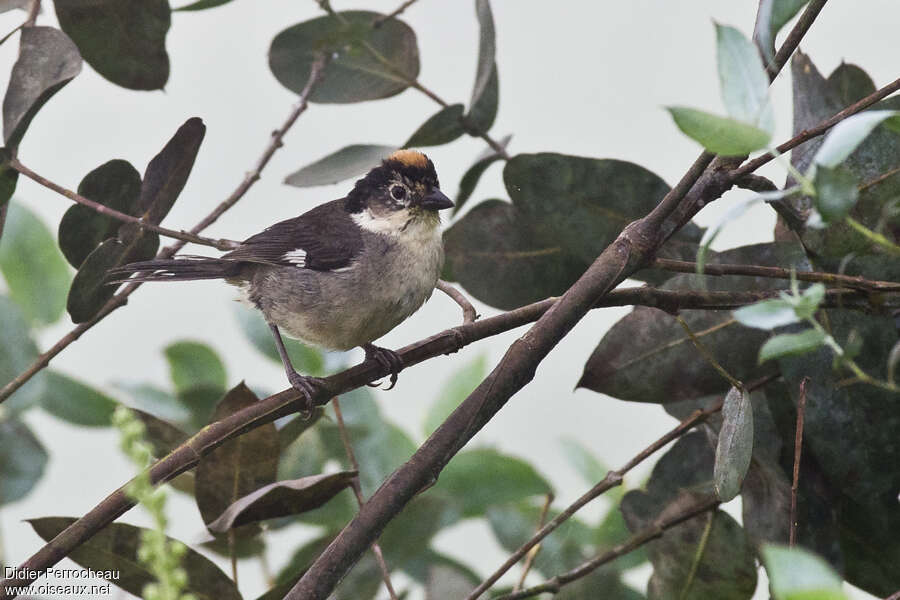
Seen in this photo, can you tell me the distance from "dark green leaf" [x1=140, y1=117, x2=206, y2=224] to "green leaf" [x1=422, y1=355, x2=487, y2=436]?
873mm

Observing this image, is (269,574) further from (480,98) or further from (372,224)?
(480,98)

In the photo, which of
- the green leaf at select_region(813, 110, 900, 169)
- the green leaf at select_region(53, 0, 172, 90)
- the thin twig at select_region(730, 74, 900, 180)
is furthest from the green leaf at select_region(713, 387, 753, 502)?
the green leaf at select_region(53, 0, 172, 90)

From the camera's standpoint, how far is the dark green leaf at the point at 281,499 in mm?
1488

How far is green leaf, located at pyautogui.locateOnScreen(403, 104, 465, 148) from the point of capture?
2.00 m

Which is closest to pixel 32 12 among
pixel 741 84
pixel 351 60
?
pixel 351 60

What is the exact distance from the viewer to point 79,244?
187 centimetres

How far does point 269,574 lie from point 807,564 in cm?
172

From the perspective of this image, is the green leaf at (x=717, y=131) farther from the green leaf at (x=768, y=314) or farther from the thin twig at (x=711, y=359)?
the thin twig at (x=711, y=359)

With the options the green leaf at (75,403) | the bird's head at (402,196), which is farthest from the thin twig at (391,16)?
the green leaf at (75,403)

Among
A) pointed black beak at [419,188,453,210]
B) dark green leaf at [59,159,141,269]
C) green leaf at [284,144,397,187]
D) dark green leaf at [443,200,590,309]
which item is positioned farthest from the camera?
pointed black beak at [419,188,453,210]

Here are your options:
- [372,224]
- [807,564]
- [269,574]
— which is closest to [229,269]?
[372,224]

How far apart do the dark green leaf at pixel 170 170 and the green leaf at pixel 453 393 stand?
873 mm

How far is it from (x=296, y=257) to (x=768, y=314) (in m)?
1.76

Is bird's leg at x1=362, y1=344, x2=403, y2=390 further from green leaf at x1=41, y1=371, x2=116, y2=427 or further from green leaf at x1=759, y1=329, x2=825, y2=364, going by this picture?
green leaf at x1=759, y1=329, x2=825, y2=364
